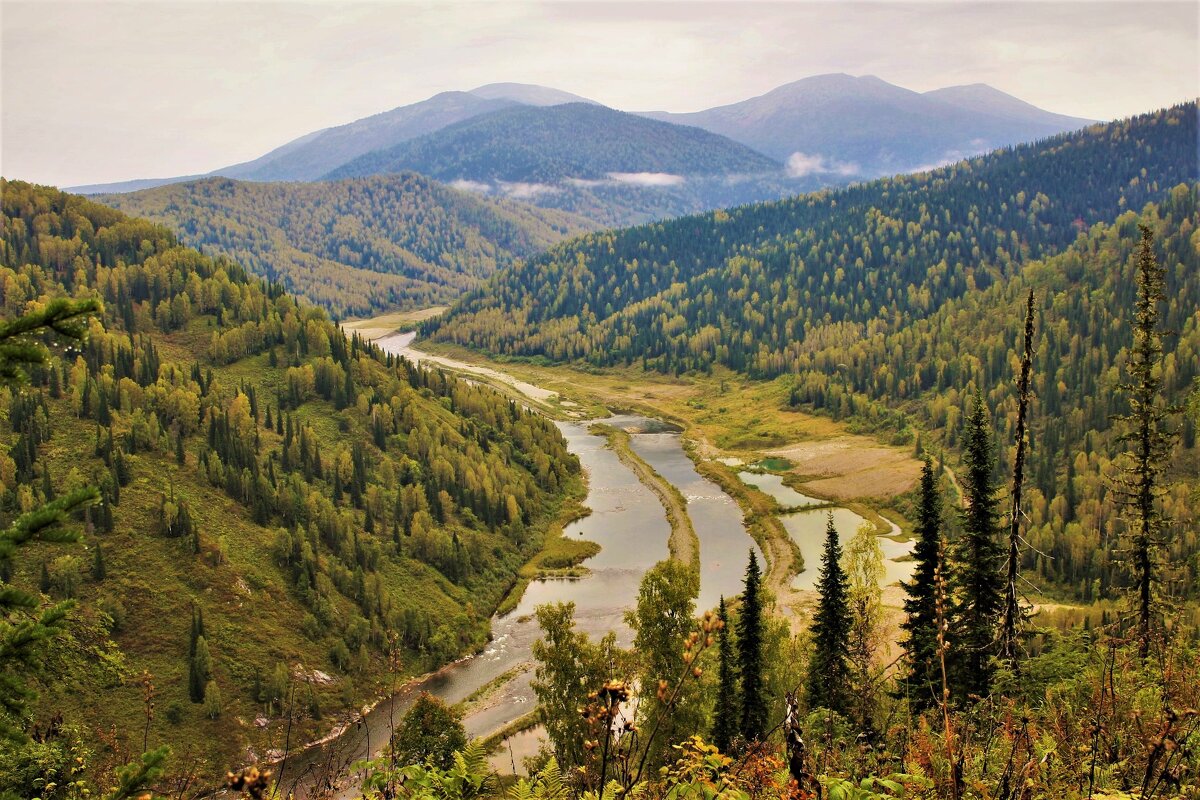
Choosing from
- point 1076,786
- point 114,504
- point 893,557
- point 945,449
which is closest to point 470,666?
point 114,504

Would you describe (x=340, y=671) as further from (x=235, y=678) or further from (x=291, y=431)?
(x=291, y=431)

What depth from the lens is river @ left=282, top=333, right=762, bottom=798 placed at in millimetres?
57078

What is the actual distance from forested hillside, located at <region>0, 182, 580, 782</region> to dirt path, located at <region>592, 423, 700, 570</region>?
1096cm

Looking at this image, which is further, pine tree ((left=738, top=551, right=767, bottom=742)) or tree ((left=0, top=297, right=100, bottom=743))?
pine tree ((left=738, top=551, right=767, bottom=742))

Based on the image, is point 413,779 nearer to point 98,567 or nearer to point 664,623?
point 664,623

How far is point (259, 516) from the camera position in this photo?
7212cm

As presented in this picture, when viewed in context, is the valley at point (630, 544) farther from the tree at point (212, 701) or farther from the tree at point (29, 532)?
the tree at point (29, 532)

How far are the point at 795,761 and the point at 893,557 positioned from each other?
285 ft

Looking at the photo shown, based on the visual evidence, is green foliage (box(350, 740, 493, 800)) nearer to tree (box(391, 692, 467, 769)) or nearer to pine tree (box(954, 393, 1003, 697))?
pine tree (box(954, 393, 1003, 697))

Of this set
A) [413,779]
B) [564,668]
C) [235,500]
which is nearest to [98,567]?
[235,500]

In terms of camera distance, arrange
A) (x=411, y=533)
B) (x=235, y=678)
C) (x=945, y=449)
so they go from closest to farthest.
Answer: (x=235, y=678), (x=411, y=533), (x=945, y=449)

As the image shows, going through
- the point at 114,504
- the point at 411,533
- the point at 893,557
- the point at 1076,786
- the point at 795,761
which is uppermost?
the point at 795,761

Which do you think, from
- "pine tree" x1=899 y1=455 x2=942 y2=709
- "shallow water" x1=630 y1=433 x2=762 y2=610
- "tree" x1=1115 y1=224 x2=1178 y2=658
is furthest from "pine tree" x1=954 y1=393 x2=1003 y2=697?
"shallow water" x1=630 y1=433 x2=762 y2=610

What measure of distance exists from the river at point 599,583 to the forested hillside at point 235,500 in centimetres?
282
